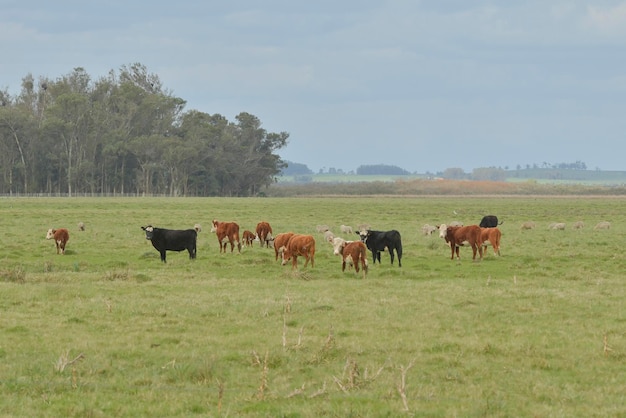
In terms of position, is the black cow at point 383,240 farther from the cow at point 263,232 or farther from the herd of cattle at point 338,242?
the cow at point 263,232

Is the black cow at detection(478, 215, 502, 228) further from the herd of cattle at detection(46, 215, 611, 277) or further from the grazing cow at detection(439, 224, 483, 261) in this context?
the grazing cow at detection(439, 224, 483, 261)

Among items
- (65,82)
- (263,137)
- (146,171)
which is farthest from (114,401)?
(263,137)

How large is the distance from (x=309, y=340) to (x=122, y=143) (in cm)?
10462

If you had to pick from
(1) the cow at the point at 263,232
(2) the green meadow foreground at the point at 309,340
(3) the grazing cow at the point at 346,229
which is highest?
(1) the cow at the point at 263,232

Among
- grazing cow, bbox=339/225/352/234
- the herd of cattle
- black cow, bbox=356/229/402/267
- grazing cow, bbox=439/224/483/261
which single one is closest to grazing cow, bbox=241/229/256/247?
the herd of cattle

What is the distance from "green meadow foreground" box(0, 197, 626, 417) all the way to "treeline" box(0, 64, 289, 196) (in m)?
91.1

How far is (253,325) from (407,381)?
443 cm

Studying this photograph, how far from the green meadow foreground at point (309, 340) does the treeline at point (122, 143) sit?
299 feet

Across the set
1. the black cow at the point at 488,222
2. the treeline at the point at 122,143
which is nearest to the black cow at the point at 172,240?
the black cow at the point at 488,222

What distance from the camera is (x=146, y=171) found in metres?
119

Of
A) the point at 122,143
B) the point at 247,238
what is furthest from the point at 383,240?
the point at 122,143

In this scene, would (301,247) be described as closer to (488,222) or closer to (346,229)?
(346,229)

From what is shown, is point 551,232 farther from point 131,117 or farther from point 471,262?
point 131,117

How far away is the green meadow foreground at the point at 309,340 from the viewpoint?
9.86m
